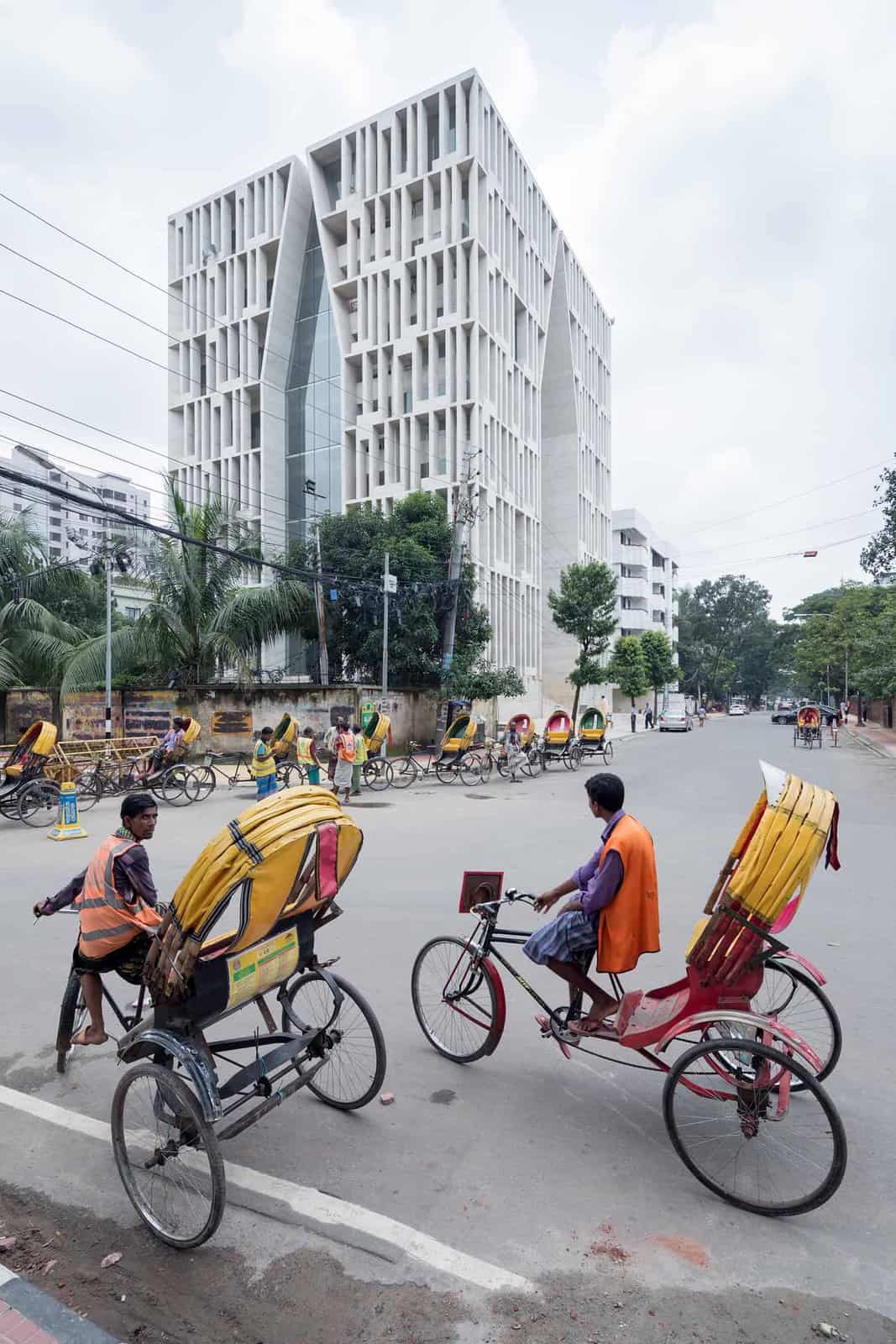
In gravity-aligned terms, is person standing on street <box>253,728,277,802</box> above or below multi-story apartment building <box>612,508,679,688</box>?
below

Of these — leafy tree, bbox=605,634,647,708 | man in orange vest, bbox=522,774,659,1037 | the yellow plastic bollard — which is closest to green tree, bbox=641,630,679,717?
leafy tree, bbox=605,634,647,708

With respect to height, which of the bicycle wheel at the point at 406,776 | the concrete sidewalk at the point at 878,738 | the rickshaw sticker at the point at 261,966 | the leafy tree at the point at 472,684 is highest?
the leafy tree at the point at 472,684

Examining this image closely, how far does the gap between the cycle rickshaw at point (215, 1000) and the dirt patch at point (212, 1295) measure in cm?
11

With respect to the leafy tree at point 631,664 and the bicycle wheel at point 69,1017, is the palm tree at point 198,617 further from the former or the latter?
the leafy tree at point 631,664

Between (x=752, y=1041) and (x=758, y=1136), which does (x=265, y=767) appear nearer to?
(x=758, y=1136)

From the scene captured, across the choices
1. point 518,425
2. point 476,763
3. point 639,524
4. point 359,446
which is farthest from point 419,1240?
point 639,524

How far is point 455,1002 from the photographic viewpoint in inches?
163

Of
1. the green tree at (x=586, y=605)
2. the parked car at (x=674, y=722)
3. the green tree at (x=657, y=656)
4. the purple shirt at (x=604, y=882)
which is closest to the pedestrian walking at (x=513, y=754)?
the green tree at (x=586, y=605)

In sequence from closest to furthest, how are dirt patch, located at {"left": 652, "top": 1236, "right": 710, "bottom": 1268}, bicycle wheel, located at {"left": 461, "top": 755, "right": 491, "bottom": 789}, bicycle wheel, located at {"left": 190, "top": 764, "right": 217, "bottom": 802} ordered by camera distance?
dirt patch, located at {"left": 652, "top": 1236, "right": 710, "bottom": 1268} < bicycle wheel, located at {"left": 190, "top": 764, "right": 217, "bottom": 802} < bicycle wheel, located at {"left": 461, "top": 755, "right": 491, "bottom": 789}

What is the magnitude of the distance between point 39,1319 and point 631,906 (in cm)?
253

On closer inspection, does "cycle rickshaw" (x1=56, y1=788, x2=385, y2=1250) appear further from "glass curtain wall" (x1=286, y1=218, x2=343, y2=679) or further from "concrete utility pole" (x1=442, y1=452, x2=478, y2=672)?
"glass curtain wall" (x1=286, y1=218, x2=343, y2=679)

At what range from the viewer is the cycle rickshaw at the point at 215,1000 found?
276cm

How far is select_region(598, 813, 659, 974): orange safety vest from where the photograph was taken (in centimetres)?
336

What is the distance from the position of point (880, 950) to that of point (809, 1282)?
3.78 m
